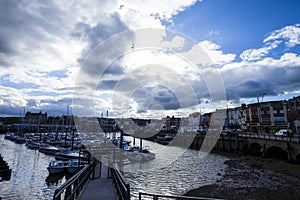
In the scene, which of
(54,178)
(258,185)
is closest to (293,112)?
(258,185)

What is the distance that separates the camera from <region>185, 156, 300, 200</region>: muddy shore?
1473 cm

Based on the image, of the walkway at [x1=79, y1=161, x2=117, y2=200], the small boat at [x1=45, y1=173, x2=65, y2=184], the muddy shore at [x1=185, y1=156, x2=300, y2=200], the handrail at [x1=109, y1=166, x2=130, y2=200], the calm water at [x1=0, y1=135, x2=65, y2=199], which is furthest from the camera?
the small boat at [x1=45, y1=173, x2=65, y2=184]

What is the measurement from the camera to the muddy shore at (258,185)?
48.3 feet

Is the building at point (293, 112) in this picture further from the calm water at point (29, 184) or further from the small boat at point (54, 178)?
the calm water at point (29, 184)

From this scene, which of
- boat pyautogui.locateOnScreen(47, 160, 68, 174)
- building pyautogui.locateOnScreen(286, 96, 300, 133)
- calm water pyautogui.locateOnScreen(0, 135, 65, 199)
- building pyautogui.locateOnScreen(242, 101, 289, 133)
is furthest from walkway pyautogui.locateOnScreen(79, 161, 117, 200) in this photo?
building pyautogui.locateOnScreen(242, 101, 289, 133)

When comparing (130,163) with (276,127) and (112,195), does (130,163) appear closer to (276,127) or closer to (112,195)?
(112,195)

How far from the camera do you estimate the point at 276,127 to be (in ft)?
184

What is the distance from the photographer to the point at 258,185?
679 inches

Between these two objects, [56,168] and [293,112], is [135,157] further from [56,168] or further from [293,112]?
[293,112]

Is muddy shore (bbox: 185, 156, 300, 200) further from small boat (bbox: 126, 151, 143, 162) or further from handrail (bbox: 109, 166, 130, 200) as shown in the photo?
small boat (bbox: 126, 151, 143, 162)

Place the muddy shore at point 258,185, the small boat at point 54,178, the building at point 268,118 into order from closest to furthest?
the muddy shore at point 258,185, the small boat at point 54,178, the building at point 268,118

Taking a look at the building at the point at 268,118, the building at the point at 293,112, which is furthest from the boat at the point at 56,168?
the building at the point at 293,112

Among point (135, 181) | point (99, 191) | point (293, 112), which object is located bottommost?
point (135, 181)

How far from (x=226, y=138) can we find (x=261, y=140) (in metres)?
12.0
